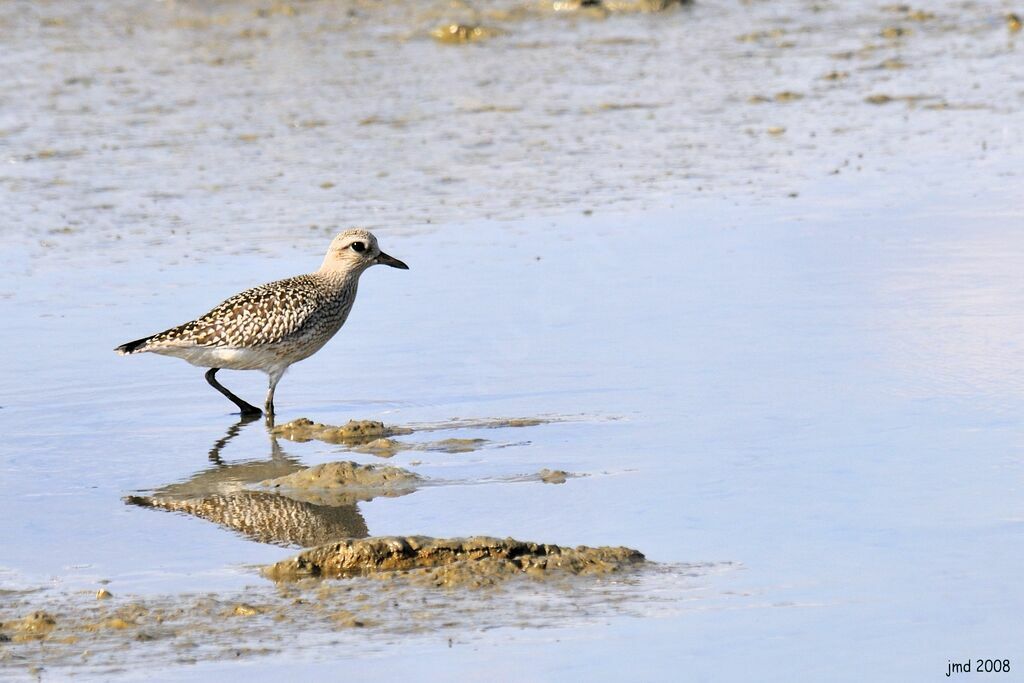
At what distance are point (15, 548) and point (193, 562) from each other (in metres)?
0.89

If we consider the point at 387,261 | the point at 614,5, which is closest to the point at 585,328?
the point at 387,261

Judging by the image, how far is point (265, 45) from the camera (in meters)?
21.5

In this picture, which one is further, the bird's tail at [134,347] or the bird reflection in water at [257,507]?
the bird's tail at [134,347]

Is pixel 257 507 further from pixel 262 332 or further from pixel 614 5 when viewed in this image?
pixel 614 5

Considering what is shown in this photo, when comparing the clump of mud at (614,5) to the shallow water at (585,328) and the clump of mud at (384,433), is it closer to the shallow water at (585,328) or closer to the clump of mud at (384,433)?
the shallow water at (585,328)

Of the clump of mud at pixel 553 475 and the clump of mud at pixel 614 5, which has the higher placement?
the clump of mud at pixel 614 5

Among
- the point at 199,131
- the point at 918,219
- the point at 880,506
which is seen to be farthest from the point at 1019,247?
the point at 199,131

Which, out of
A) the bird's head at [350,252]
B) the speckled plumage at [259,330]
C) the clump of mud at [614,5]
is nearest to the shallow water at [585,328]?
the speckled plumage at [259,330]

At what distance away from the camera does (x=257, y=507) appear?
319 inches

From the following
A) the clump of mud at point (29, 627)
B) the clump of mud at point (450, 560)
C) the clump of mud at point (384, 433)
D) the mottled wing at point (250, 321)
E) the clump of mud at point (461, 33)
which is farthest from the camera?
→ the clump of mud at point (461, 33)

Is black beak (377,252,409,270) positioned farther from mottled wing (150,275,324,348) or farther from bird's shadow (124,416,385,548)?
bird's shadow (124,416,385,548)

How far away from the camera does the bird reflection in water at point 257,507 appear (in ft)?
25.2

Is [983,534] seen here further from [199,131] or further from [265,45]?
[265,45]

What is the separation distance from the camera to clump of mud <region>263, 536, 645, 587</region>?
677 cm
